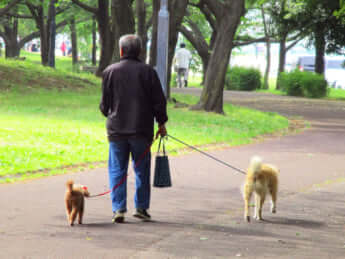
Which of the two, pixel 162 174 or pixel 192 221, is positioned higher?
pixel 162 174

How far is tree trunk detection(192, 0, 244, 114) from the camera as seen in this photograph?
65.5 ft

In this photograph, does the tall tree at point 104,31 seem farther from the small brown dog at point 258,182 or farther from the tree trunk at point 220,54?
the small brown dog at point 258,182

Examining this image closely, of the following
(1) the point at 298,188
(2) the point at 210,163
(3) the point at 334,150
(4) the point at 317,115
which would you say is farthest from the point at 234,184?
(4) the point at 317,115

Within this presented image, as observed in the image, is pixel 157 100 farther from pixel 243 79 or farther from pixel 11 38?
pixel 11 38

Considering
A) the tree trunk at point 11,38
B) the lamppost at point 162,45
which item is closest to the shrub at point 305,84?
the lamppost at point 162,45

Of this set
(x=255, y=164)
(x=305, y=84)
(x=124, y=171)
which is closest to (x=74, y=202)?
(x=124, y=171)

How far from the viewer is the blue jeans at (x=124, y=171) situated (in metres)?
6.74

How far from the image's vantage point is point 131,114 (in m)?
6.58

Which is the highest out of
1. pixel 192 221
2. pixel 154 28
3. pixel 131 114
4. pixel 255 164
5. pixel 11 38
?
pixel 11 38

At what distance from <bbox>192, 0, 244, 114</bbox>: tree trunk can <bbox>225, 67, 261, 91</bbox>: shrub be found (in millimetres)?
18728

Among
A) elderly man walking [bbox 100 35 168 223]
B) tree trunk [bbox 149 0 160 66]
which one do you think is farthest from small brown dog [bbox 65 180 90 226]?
tree trunk [bbox 149 0 160 66]

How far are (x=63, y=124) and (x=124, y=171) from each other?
9.25 meters

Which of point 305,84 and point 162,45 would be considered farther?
point 305,84

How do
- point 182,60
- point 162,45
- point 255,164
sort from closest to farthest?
1. point 255,164
2. point 162,45
3. point 182,60
